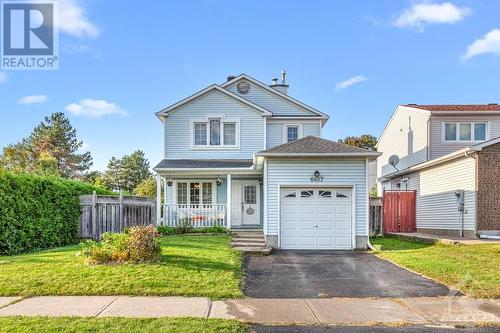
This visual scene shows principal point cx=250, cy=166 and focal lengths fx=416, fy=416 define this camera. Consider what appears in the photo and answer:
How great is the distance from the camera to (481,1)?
15.1 m

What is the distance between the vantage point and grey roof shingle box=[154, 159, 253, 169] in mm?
18828

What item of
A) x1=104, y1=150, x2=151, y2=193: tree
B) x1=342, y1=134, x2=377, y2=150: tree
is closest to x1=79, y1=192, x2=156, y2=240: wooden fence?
x1=342, y1=134, x2=377, y2=150: tree

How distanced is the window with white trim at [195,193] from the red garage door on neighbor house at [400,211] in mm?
8943

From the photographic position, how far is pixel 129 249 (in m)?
9.09

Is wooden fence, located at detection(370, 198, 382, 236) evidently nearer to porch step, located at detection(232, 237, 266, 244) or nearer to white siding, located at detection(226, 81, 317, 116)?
white siding, located at detection(226, 81, 317, 116)

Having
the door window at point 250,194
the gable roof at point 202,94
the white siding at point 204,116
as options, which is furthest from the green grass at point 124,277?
the gable roof at point 202,94

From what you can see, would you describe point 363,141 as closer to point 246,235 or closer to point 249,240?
point 246,235

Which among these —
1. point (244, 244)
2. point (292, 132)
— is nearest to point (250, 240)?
point (244, 244)

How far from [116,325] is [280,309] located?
242 cm

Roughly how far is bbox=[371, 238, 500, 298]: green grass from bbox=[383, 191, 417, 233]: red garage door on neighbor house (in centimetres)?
656

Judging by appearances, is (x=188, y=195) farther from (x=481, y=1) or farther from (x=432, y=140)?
(x=481, y=1)

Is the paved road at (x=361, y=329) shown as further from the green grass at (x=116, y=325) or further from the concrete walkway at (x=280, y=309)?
the green grass at (x=116, y=325)

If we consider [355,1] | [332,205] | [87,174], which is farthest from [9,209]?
[87,174]

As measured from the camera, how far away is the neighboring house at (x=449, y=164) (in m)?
15.2
